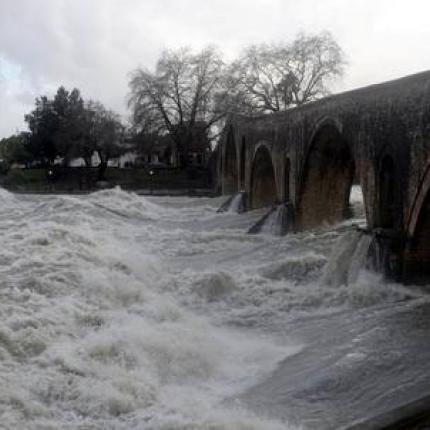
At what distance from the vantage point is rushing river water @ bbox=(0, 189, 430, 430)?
→ 22.0 feet

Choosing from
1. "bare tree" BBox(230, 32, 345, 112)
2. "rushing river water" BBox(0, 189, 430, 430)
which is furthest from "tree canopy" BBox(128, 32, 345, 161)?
"rushing river water" BBox(0, 189, 430, 430)

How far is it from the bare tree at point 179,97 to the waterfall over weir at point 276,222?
27.1 metres

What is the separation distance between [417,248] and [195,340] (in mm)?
5118

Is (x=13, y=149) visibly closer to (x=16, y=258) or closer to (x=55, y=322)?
(x=16, y=258)

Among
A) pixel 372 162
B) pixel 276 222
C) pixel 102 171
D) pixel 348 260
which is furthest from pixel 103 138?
pixel 348 260

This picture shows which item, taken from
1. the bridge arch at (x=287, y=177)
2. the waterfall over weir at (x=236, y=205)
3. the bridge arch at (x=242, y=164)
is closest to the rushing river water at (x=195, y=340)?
the bridge arch at (x=287, y=177)

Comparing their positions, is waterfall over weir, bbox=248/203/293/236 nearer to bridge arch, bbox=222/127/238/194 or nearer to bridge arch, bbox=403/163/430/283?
bridge arch, bbox=403/163/430/283

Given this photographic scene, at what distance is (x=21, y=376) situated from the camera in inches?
277

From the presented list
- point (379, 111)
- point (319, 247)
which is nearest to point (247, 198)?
point (319, 247)

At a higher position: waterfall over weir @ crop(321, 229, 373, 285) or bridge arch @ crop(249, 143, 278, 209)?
bridge arch @ crop(249, 143, 278, 209)

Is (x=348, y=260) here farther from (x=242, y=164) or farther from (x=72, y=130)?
(x=72, y=130)

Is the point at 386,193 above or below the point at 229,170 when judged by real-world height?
below

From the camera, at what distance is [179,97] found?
48094 millimetres

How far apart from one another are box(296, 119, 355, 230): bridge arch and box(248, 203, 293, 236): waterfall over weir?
1.17 ft
